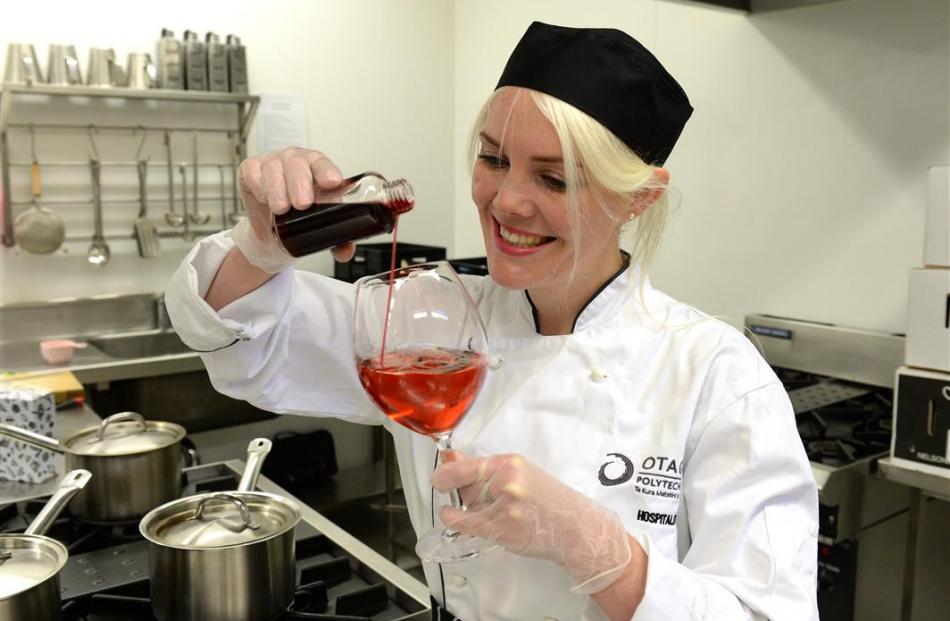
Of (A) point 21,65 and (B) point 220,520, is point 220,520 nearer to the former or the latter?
(B) point 220,520

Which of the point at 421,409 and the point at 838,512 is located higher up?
the point at 421,409

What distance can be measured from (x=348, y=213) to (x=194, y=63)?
2741mm

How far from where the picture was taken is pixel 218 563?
1033 millimetres

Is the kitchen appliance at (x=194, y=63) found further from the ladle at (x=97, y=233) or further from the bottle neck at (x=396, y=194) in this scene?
the bottle neck at (x=396, y=194)

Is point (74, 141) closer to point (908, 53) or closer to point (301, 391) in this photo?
point (301, 391)

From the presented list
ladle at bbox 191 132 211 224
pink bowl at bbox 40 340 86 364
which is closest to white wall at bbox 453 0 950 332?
ladle at bbox 191 132 211 224

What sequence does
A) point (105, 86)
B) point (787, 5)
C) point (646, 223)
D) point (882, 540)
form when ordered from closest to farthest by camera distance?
point (646, 223) < point (882, 540) < point (787, 5) < point (105, 86)

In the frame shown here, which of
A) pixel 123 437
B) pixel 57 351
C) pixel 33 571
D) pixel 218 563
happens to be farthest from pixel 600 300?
pixel 57 351

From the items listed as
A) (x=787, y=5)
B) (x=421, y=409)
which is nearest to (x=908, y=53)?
(x=787, y=5)

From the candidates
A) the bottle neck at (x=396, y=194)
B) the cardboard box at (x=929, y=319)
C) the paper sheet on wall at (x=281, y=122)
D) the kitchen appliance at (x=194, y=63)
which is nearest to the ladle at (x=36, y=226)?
the kitchen appliance at (x=194, y=63)

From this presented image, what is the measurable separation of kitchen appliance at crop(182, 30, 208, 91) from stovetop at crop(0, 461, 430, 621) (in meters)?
2.28

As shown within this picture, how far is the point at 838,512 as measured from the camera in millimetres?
1979

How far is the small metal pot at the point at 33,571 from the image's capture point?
974mm

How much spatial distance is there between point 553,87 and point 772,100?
6.26 ft
